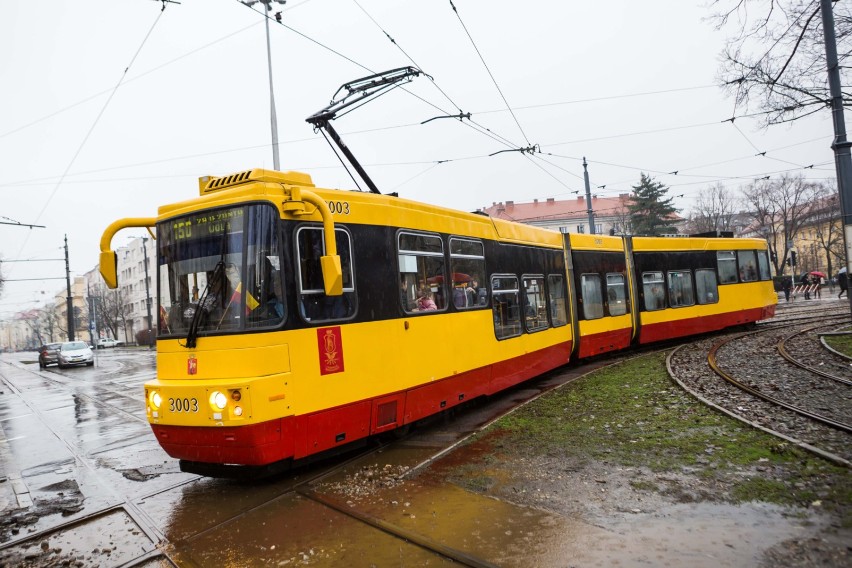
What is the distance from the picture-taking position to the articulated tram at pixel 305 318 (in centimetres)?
538

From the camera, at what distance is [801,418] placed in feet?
23.0

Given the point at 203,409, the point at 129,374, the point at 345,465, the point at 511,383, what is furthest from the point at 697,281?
the point at 129,374

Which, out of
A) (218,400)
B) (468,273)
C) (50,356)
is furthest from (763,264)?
(50,356)

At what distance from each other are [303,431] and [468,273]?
4.06 meters

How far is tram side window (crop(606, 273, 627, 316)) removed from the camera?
14547 millimetres

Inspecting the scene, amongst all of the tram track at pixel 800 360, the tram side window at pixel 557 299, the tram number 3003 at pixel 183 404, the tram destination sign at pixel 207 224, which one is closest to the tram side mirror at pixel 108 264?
the tram destination sign at pixel 207 224

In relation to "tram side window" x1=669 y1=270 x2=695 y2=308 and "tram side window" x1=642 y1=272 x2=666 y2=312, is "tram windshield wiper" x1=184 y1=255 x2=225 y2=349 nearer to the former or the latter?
"tram side window" x1=642 y1=272 x2=666 y2=312

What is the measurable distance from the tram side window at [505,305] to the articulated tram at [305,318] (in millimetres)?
77

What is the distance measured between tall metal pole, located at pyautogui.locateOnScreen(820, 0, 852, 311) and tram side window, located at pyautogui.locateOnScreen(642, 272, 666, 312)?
4.49m

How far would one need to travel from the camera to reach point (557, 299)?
1224 centimetres

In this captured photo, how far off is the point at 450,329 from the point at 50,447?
6971 millimetres

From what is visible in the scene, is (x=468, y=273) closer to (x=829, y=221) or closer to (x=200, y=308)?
(x=200, y=308)

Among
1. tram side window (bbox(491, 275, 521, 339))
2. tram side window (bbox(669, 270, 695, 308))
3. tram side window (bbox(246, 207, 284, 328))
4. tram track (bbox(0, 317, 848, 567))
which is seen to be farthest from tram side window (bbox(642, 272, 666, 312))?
tram side window (bbox(246, 207, 284, 328))

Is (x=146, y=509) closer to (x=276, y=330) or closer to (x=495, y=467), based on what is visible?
(x=276, y=330)
